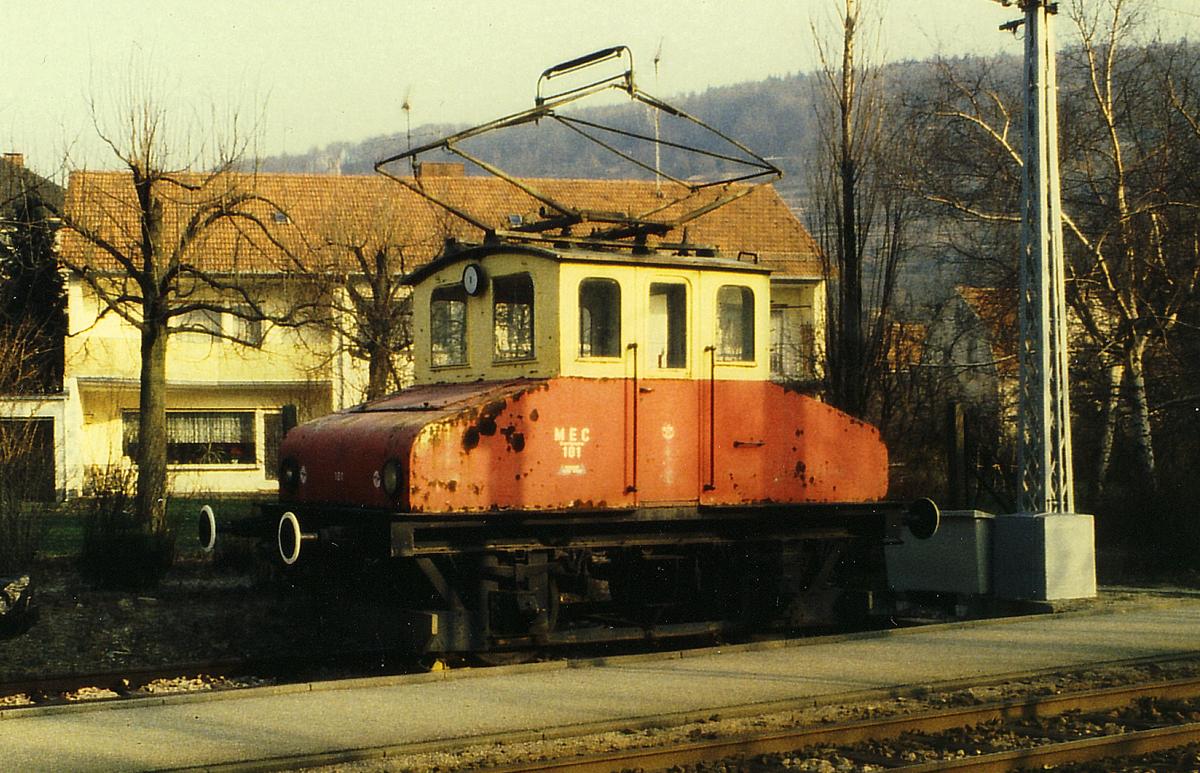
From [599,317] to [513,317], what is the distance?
30.6 inches

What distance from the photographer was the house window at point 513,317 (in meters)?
10.1

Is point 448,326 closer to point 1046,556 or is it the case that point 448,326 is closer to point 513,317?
point 513,317

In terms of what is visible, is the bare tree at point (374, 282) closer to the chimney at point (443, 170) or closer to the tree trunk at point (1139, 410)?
the chimney at point (443, 170)

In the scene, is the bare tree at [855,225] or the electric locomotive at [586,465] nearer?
the electric locomotive at [586,465]

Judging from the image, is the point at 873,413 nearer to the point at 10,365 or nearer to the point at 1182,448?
the point at 1182,448

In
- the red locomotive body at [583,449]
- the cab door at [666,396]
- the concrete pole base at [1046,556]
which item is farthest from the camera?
the concrete pole base at [1046,556]

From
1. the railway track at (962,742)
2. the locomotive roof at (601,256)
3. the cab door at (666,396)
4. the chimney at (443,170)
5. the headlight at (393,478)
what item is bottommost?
the railway track at (962,742)

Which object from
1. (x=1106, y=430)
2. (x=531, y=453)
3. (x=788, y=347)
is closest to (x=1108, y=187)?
(x=1106, y=430)

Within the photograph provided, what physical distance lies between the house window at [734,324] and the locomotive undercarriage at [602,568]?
138 cm

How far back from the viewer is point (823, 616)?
11.5 m

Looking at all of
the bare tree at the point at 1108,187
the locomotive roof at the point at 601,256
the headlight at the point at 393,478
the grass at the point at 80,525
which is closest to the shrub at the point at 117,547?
the grass at the point at 80,525

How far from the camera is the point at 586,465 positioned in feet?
32.1

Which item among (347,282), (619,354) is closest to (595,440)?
(619,354)

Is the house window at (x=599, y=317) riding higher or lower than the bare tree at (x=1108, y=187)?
lower
